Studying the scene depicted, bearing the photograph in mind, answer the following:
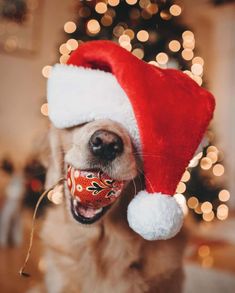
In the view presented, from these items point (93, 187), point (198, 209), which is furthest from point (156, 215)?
point (198, 209)

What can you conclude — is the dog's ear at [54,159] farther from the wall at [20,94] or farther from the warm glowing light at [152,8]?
the wall at [20,94]

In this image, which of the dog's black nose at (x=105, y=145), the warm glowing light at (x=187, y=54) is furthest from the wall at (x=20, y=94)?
the dog's black nose at (x=105, y=145)

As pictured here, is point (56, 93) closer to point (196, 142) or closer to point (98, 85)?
point (98, 85)

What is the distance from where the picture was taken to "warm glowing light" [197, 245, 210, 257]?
6.48 feet

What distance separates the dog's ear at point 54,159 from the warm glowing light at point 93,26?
30.5 inches

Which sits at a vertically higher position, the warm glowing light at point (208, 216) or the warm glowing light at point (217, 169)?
the warm glowing light at point (217, 169)

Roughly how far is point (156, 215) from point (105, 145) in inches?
5.6

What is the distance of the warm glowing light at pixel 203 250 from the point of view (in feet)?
6.48

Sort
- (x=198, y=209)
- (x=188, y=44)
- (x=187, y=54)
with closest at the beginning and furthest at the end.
Result: (x=187, y=54)
(x=188, y=44)
(x=198, y=209)

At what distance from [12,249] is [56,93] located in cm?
105

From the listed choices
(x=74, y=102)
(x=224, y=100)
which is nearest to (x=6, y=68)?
(x=224, y=100)

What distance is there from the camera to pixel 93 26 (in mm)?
1605

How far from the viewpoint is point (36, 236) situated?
3.19ft

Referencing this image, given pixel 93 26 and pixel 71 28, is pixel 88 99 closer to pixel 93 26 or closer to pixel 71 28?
pixel 71 28
